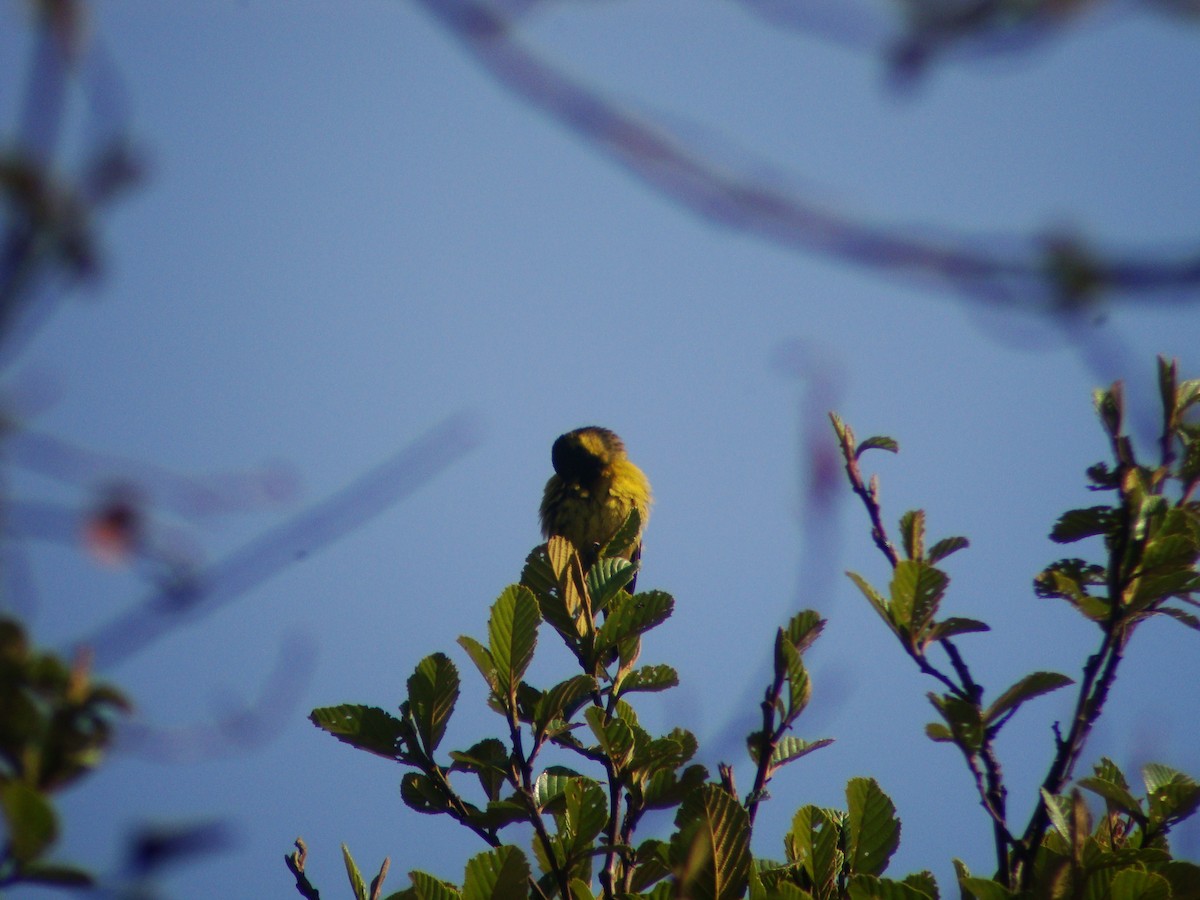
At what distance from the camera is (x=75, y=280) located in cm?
107

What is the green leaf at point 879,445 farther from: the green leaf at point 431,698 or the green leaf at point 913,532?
the green leaf at point 431,698

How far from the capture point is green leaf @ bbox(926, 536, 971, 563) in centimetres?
248

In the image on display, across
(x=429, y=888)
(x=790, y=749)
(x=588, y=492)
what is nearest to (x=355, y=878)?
(x=429, y=888)

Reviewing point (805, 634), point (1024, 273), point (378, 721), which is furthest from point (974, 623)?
point (1024, 273)

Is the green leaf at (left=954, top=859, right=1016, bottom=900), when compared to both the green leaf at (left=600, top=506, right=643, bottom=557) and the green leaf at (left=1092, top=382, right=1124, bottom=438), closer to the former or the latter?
the green leaf at (left=1092, top=382, right=1124, bottom=438)

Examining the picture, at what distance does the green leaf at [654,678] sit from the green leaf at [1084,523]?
93cm

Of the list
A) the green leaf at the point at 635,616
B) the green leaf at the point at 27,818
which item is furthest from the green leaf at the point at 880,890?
the green leaf at the point at 27,818

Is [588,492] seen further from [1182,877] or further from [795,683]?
[1182,877]

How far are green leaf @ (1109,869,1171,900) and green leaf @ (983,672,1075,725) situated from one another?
367 mm

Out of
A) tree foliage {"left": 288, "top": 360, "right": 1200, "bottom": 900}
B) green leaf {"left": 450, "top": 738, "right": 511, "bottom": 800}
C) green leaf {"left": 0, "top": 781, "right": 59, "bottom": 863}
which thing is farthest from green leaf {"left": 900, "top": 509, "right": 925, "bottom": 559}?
green leaf {"left": 0, "top": 781, "right": 59, "bottom": 863}

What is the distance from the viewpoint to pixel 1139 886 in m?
2.00

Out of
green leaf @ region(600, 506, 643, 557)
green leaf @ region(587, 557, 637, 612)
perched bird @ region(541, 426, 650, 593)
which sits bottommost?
green leaf @ region(587, 557, 637, 612)

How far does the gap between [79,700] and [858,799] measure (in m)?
1.71

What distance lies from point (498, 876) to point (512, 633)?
0.51 meters
